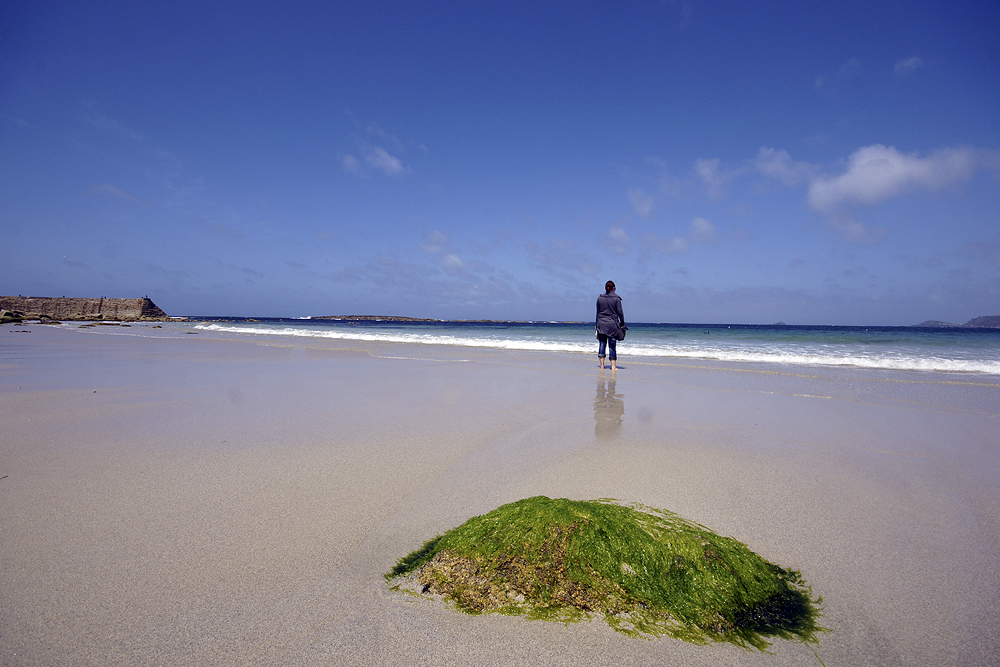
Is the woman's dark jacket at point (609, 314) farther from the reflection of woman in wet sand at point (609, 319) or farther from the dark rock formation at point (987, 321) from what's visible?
the dark rock formation at point (987, 321)

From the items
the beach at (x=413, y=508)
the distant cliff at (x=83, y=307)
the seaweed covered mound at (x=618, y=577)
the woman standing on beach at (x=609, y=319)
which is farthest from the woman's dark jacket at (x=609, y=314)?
the distant cliff at (x=83, y=307)

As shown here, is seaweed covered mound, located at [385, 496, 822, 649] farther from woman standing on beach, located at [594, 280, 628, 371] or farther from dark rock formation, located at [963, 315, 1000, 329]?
dark rock formation, located at [963, 315, 1000, 329]

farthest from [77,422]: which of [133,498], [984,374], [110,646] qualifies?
[984,374]

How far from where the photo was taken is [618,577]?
1.96m

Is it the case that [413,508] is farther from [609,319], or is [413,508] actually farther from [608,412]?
[609,319]

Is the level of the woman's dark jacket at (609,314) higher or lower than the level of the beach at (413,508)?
higher

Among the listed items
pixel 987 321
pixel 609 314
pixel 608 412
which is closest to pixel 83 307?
pixel 609 314

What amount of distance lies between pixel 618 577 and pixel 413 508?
4.63 ft

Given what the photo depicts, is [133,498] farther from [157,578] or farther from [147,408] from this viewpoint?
[147,408]

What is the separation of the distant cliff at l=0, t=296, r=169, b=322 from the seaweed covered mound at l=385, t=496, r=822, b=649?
81.3 m

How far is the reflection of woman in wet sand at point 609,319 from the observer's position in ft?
35.1

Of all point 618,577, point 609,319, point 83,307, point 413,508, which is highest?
point 83,307

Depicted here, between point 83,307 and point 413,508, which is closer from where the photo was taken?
point 413,508

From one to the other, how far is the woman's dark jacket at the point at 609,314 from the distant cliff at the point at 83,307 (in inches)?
3008
